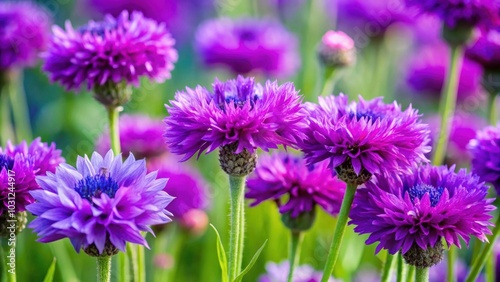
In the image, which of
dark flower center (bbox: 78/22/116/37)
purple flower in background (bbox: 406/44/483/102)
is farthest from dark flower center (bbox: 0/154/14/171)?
purple flower in background (bbox: 406/44/483/102)

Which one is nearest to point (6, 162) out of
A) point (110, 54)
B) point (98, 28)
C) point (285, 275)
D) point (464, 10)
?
point (110, 54)

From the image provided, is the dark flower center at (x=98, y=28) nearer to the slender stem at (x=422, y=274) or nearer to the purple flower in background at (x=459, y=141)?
the slender stem at (x=422, y=274)

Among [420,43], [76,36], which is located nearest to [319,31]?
[420,43]

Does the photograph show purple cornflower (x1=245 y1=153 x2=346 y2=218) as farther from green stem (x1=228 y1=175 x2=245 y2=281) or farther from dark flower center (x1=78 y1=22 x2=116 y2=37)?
dark flower center (x1=78 y1=22 x2=116 y2=37)

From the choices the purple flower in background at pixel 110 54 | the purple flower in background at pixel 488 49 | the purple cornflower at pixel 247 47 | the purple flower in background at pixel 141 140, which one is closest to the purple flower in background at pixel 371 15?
the purple cornflower at pixel 247 47

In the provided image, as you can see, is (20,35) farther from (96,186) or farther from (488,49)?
(488,49)

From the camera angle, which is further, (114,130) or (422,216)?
(114,130)

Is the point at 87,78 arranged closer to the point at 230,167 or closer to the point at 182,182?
the point at 230,167
